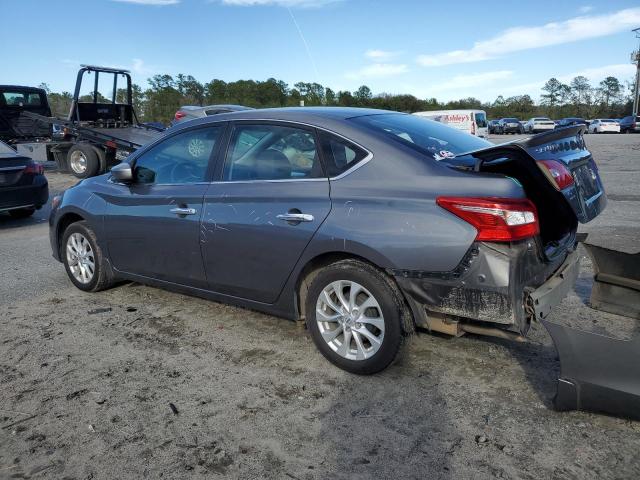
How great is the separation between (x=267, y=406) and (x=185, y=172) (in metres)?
2.08

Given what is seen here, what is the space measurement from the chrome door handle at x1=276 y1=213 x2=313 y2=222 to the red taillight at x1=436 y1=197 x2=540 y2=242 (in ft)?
3.16

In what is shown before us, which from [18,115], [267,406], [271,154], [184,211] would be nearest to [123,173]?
[184,211]

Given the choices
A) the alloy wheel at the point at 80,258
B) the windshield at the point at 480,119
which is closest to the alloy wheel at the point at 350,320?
the alloy wheel at the point at 80,258

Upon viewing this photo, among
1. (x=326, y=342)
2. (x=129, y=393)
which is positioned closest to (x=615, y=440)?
(x=326, y=342)

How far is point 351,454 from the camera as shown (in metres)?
2.69

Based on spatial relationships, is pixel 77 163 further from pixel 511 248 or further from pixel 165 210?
pixel 511 248

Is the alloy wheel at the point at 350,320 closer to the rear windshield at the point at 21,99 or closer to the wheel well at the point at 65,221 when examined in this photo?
the wheel well at the point at 65,221

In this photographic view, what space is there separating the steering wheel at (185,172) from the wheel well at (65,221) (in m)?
1.38

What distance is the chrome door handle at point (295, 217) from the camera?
11.5 feet

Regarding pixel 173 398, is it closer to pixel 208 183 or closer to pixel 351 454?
pixel 351 454

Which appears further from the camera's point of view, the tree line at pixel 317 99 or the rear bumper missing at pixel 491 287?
the tree line at pixel 317 99

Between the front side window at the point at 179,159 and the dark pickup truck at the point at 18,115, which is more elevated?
the dark pickup truck at the point at 18,115

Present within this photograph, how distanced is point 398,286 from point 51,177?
46.3 feet

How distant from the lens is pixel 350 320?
346 cm
